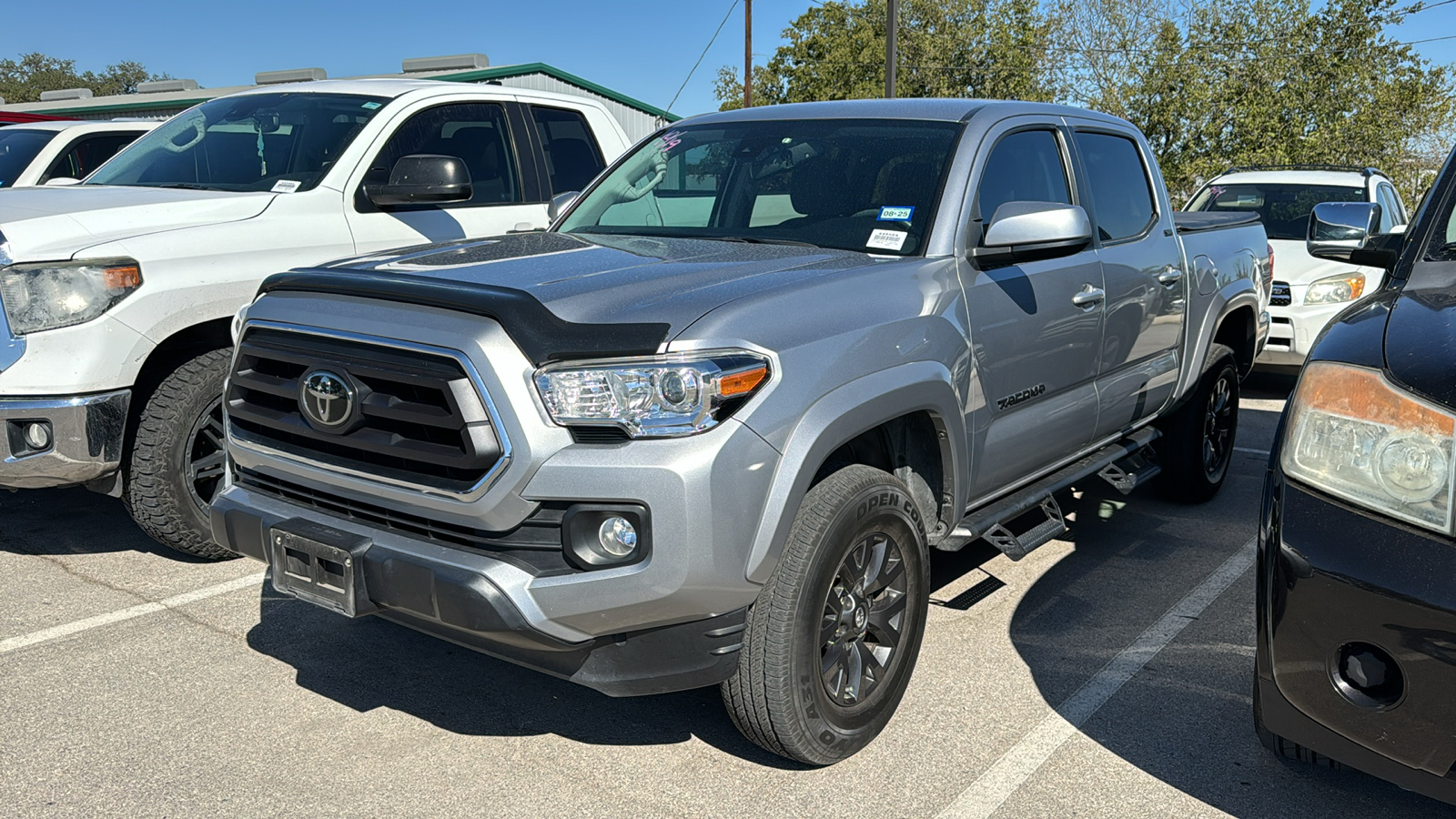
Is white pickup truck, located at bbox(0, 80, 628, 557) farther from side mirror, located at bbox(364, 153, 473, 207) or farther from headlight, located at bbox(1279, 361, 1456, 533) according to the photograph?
headlight, located at bbox(1279, 361, 1456, 533)

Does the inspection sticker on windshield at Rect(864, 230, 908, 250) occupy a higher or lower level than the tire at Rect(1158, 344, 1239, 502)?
higher

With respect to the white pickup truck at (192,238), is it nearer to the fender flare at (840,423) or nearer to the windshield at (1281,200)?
the fender flare at (840,423)

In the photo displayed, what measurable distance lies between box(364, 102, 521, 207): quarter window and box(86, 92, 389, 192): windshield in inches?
8.2

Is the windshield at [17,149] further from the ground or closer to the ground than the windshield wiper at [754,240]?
further from the ground

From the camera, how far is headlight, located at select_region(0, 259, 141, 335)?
413 centimetres

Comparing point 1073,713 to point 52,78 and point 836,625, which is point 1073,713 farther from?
point 52,78

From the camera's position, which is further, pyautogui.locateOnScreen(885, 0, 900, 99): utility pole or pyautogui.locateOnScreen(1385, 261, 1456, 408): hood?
pyautogui.locateOnScreen(885, 0, 900, 99): utility pole

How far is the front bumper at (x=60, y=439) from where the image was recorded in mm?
4113

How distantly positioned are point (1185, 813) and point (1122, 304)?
2.17 meters

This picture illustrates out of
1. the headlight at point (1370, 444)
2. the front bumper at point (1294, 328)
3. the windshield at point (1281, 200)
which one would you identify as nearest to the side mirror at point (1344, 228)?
the headlight at point (1370, 444)

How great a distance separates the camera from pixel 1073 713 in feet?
11.4

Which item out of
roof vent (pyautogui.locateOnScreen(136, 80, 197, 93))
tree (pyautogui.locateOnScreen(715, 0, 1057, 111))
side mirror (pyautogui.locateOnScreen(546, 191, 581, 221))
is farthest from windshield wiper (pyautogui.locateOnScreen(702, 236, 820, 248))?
tree (pyautogui.locateOnScreen(715, 0, 1057, 111))

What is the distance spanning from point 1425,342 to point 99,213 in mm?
4429

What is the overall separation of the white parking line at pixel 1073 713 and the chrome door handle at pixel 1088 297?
1.19m
